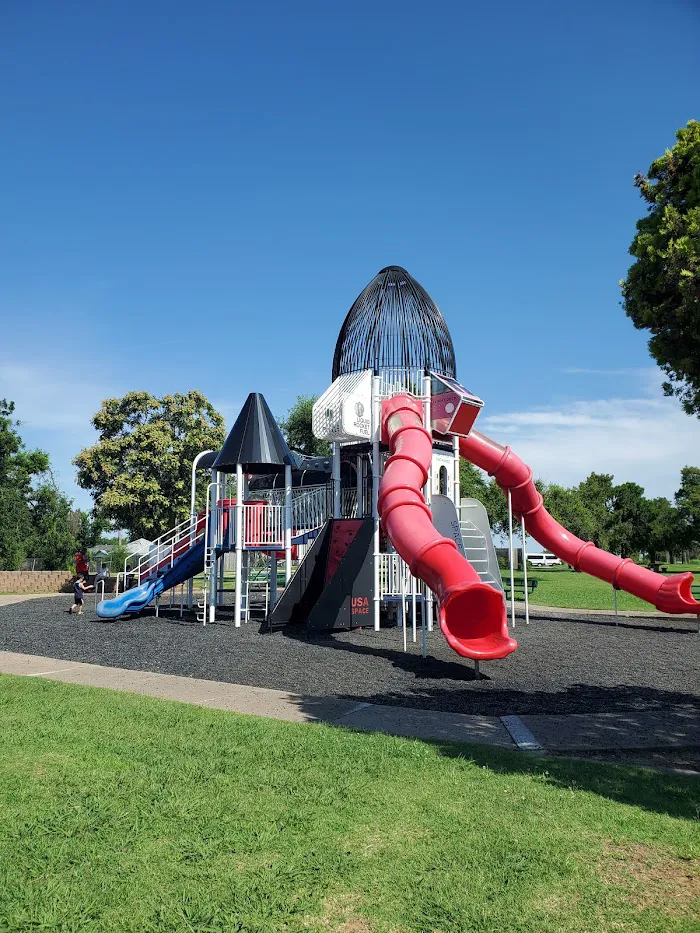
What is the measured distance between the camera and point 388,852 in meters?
4.43

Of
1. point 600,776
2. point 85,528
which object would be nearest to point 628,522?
point 85,528

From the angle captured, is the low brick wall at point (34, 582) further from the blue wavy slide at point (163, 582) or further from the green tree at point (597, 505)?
the green tree at point (597, 505)

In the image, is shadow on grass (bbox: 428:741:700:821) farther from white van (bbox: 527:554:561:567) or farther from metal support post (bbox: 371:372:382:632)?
white van (bbox: 527:554:561:567)

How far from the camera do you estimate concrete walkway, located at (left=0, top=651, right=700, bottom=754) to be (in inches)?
287

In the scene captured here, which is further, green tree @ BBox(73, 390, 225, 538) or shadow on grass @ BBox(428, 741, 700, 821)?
green tree @ BBox(73, 390, 225, 538)

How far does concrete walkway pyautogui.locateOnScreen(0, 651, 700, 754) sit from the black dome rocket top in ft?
31.4

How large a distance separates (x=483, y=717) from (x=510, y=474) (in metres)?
12.4

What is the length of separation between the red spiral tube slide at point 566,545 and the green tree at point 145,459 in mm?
21255

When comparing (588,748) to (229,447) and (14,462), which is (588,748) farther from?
(14,462)

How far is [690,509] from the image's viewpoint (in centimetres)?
5022

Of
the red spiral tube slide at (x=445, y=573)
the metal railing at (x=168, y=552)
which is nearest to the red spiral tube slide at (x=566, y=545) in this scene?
the red spiral tube slide at (x=445, y=573)

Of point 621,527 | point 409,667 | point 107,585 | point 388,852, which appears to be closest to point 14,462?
point 107,585

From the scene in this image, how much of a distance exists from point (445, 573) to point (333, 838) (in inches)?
259

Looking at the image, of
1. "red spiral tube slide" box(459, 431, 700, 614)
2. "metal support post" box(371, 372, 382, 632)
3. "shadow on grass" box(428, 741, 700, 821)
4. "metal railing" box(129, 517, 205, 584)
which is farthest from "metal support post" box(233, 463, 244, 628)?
"shadow on grass" box(428, 741, 700, 821)
